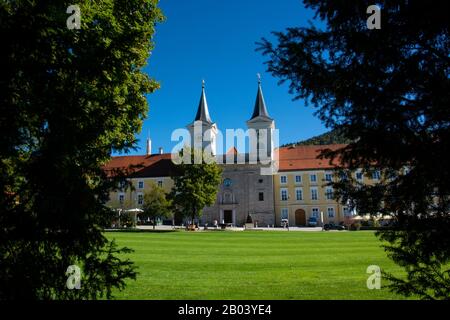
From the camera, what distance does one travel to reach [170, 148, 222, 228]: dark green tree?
149ft

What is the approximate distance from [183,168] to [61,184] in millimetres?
42405

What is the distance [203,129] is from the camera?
67.1m

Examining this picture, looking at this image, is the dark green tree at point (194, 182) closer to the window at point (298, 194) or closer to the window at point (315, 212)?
the window at point (298, 194)

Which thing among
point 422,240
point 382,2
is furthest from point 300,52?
point 422,240

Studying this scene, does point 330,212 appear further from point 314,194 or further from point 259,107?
point 259,107

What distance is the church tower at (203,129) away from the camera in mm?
67000

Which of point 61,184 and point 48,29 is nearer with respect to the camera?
point 61,184

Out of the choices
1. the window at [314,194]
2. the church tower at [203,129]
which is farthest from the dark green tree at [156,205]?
the window at [314,194]

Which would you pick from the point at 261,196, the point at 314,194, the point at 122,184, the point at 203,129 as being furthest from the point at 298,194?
the point at 122,184

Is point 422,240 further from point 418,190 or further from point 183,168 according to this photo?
point 183,168

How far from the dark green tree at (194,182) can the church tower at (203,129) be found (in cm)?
1863

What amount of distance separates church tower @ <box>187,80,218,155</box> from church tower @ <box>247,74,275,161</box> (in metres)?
6.89

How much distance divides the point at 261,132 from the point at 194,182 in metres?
22.5

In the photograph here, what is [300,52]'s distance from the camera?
5223 millimetres
